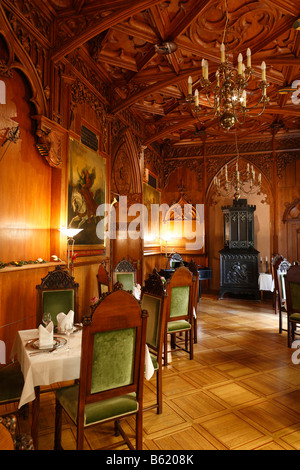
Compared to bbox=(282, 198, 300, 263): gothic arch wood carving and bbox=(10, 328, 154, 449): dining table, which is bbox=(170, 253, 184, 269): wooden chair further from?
bbox=(10, 328, 154, 449): dining table

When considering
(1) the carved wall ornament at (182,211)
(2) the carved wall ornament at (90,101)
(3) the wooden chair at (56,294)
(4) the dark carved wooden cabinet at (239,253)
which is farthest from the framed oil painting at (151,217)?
(3) the wooden chair at (56,294)

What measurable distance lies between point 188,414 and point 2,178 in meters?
3.19

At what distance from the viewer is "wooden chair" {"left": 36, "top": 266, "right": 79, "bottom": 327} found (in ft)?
9.77

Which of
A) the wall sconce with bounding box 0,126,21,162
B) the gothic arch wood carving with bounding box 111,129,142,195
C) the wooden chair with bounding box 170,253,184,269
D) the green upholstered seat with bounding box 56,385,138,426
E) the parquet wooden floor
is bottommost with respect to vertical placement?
the parquet wooden floor

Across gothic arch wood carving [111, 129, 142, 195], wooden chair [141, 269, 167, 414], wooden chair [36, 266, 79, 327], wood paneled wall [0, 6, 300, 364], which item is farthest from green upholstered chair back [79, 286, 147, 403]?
gothic arch wood carving [111, 129, 142, 195]

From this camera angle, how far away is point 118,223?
7.12 metres

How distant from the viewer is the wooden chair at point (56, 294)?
9.77 feet

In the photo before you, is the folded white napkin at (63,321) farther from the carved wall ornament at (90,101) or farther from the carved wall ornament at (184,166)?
the carved wall ornament at (184,166)

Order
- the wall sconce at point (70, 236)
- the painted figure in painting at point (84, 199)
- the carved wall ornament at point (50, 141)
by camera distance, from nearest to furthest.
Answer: the carved wall ornament at point (50, 141)
the wall sconce at point (70, 236)
the painted figure in painting at point (84, 199)

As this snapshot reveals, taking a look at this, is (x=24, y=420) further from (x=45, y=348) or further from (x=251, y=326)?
(x=251, y=326)

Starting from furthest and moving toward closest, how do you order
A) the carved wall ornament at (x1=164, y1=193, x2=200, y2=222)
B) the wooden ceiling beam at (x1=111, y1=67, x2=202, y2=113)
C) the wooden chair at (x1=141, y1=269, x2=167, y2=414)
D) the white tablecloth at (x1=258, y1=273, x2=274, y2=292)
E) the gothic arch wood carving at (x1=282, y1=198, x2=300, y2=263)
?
the carved wall ornament at (x1=164, y1=193, x2=200, y2=222) → the gothic arch wood carving at (x1=282, y1=198, x2=300, y2=263) → the white tablecloth at (x1=258, y1=273, x2=274, y2=292) → the wooden ceiling beam at (x1=111, y1=67, x2=202, y2=113) → the wooden chair at (x1=141, y1=269, x2=167, y2=414)

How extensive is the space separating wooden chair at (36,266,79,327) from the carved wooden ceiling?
320 cm

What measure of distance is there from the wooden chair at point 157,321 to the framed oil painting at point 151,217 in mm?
5490

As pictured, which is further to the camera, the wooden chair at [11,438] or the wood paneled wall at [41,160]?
the wood paneled wall at [41,160]
